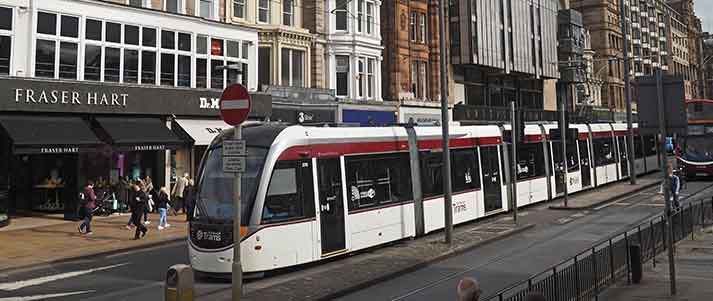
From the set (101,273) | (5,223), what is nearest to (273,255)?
(101,273)

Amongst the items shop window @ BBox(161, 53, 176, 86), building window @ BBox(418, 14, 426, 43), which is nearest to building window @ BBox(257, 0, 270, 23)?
shop window @ BBox(161, 53, 176, 86)

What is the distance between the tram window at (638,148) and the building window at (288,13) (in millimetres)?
20948

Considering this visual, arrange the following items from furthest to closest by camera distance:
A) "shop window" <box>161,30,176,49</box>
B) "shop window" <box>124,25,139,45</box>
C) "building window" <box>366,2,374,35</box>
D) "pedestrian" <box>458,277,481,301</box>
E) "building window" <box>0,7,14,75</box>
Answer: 1. "building window" <box>366,2,374,35</box>
2. "shop window" <box>161,30,176,49</box>
3. "shop window" <box>124,25,139,45</box>
4. "building window" <box>0,7,14,75</box>
5. "pedestrian" <box>458,277,481,301</box>

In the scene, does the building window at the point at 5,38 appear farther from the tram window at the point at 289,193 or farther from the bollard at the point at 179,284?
the bollard at the point at 179,284

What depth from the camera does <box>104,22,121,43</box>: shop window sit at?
2355 cm

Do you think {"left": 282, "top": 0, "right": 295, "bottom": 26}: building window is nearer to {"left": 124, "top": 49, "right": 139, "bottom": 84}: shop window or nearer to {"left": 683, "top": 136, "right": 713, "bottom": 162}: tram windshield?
{"left": 124, "top": 49, "right": 139, "bottom": 84}: shop window

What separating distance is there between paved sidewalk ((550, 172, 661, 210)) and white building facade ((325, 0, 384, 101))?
13.7m

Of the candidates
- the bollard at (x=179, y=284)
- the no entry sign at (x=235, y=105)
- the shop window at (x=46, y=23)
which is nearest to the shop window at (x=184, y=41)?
the shop window at (x=46, y=23)

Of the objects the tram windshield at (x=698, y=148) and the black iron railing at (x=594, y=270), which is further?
the tram windshield at (x=698, y=148)

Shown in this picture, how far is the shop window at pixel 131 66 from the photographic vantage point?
2416cm

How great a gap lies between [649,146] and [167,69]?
2911 centimetres

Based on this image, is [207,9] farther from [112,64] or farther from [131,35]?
[112,64]

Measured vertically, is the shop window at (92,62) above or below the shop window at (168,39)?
below

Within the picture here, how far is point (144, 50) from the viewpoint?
974 inches
